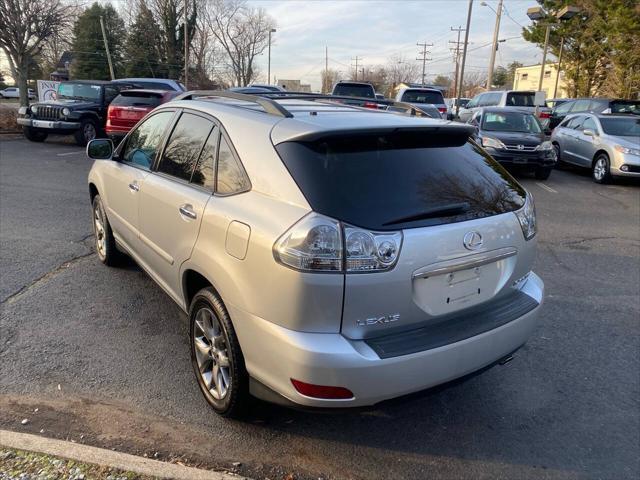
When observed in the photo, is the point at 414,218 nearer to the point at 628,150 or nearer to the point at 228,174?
the point at 228,174

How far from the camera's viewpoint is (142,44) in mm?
51406

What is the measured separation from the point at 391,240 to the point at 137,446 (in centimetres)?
171

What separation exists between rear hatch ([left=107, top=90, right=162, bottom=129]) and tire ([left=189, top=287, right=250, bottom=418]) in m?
10.5

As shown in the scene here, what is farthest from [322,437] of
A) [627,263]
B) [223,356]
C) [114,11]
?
[114,11]

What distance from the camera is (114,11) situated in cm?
5303

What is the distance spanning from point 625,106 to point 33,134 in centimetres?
1846

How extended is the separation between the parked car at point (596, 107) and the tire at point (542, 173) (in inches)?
218

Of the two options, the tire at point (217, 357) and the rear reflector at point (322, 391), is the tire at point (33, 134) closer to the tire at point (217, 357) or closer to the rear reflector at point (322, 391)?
the tire at point (217, 357)

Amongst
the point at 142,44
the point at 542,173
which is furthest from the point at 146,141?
the point at 142,44

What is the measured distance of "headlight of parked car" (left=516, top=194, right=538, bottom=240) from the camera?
2.87m

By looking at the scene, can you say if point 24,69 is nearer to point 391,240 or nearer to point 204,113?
point 204,113

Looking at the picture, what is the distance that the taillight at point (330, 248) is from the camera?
221 centimetres

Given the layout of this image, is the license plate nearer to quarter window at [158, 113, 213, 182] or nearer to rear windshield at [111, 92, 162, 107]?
rear windshield at [111, 92, 162, 107]

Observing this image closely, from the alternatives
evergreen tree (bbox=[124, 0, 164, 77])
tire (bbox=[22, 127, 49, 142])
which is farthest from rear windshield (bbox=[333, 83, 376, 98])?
evergreen tree (bbox=[124, 0, 164, 77])
